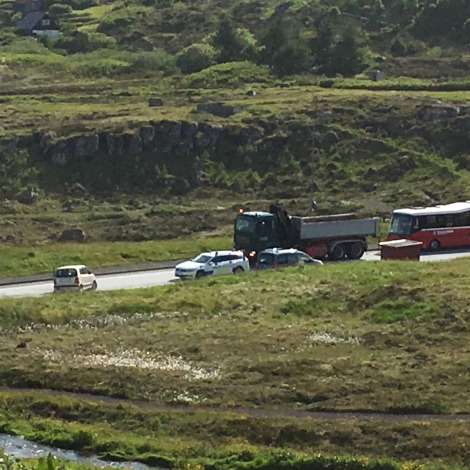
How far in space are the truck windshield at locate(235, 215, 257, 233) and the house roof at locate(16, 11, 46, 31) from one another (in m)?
81.5

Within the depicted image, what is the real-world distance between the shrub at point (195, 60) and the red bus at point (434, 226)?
156ft

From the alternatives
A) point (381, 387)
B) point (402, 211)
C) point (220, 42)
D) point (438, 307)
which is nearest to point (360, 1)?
point (220, 42)

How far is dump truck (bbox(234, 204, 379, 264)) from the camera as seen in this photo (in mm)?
52875

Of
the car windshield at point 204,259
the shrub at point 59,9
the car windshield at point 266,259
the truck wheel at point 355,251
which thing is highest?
the shrub at point 59,9

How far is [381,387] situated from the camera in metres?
28.5

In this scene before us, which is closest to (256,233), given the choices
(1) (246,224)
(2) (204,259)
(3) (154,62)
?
(1) (246,224)

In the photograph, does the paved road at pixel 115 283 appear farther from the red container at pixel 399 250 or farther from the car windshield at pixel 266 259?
the red container at pixel 399 250

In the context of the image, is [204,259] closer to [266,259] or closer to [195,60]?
[266,259]

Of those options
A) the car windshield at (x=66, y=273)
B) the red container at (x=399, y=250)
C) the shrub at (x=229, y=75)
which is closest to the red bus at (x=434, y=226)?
the red container at (x=399, y=250)

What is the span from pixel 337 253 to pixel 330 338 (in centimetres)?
1945

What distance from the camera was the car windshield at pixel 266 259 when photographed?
4888cm

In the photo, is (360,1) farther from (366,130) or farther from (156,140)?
(156,140)

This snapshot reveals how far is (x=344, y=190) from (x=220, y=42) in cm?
3998

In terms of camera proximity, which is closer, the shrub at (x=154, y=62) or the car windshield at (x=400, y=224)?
the car windshield at (x=400, y=224)
